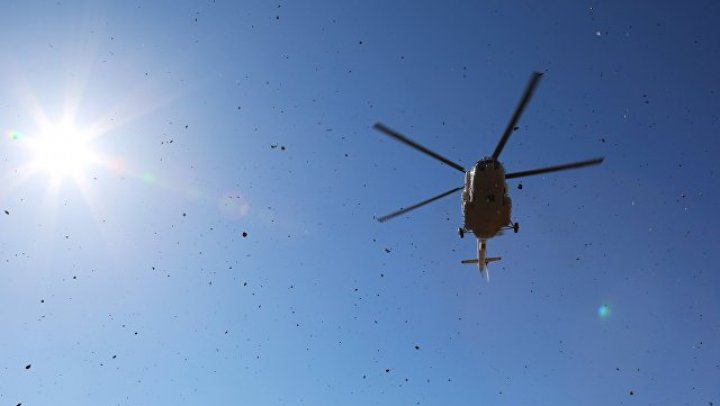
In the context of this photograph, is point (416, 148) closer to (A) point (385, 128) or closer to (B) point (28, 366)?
(A) point (385, 128)

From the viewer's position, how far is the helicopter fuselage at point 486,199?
17125 mm

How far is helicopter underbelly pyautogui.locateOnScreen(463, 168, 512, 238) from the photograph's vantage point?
56.2 ft

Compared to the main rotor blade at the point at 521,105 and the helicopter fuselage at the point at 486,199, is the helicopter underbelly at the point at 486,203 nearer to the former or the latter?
the helicopter fuselage at the point at 486,199

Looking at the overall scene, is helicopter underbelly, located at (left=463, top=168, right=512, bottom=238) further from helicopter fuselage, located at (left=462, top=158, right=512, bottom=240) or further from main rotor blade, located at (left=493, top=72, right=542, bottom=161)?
main rotor blade, located at (left=493, top=72, right=542, bottom=161)

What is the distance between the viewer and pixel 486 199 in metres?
17.3

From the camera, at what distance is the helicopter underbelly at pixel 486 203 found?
17.1 metres

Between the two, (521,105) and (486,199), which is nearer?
(521,105)

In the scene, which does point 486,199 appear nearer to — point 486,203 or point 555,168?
point 486,203

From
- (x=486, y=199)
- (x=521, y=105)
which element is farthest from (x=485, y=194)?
(x=521, y=105)

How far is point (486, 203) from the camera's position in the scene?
17.4 meters

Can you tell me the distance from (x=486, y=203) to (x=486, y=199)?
0.49 feet

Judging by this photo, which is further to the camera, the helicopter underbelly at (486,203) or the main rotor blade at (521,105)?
the helicopter underbelly at (486,203)

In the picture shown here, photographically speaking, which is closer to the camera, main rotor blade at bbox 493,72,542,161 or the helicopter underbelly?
main rotor blade at bbox 493,72,542,161

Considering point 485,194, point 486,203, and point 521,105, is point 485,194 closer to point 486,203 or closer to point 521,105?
point 486,203
